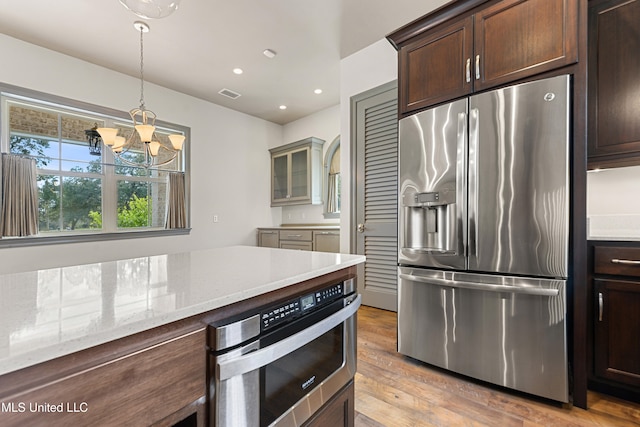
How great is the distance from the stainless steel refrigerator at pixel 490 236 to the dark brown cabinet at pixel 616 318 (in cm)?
31

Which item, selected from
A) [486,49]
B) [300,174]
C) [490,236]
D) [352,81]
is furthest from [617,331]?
[300,174]

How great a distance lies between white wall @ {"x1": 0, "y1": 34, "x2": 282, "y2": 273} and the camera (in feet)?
9.80

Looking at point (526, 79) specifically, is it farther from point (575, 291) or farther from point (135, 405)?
point (135, 405)

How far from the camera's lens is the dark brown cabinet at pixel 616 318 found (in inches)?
59.1

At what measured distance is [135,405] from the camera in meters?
0.56

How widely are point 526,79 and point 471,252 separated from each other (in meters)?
1.03

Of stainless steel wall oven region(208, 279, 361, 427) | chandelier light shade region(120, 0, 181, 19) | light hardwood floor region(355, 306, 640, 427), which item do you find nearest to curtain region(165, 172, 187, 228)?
chandelier light shade region(120, 0, 181, 19)

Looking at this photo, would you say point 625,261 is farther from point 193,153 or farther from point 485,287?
point 193,153

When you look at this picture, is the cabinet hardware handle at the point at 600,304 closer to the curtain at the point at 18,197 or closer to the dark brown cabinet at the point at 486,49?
the dark brown cabinet at the point at 486,49

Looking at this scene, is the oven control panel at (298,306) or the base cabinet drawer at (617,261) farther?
the base cabinet drawer at (617,261)

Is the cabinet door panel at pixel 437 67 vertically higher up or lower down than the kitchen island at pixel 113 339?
higher up

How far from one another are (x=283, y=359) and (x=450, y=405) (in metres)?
1.27

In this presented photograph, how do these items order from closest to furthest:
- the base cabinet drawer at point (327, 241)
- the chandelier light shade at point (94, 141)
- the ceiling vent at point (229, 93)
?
the chandelier light shade at point (94, 141) → the base cabinet drawer at point (327, 241) → the ceiling vent at point (229, 93)

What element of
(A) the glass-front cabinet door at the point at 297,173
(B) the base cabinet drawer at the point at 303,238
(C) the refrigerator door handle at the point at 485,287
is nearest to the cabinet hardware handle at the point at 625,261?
(C) the refrigerator door handle at the point at 485,287
